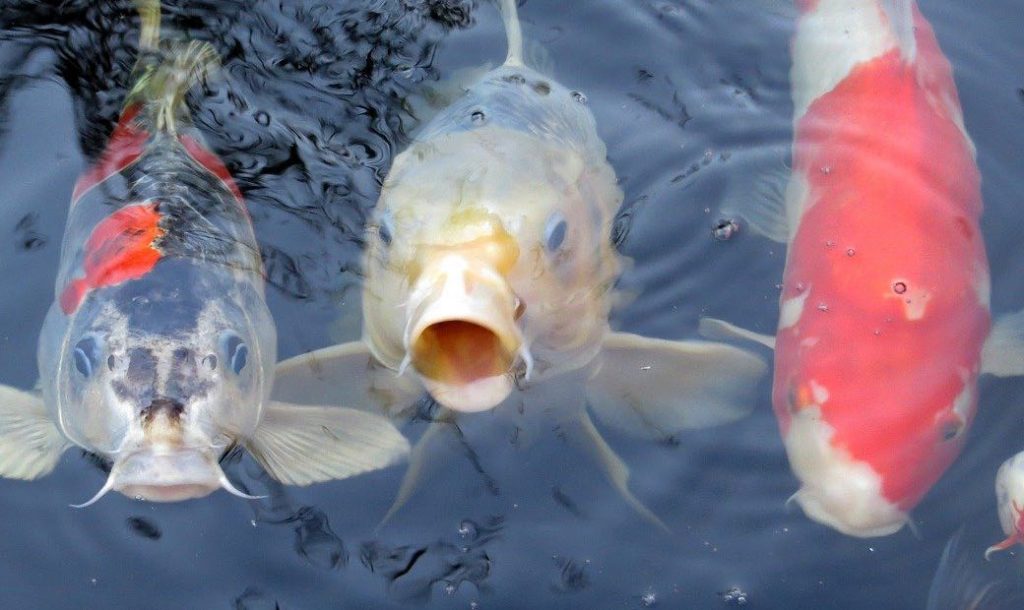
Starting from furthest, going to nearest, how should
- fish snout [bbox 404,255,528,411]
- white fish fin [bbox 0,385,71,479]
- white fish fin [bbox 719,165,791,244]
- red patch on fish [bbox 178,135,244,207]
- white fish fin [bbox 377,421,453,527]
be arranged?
white fish fin [bbox 719,165,791,244] → red patch on fish [bbox 178,135,244,207] → white fish fin [bbox 377,421,453,527] → white fish fin [bbox 0,385,71,479] → fish snout [bbox 404,255,528,411]

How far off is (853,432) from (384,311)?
1.78 meters

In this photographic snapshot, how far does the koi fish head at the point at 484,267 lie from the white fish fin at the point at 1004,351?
1508 mm

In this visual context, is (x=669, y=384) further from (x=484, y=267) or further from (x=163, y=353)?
(x=163, y=353)

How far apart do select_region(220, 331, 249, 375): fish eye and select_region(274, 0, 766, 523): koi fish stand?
1.17 feet

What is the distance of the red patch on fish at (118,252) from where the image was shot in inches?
180

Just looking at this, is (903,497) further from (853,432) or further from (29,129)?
(29,129)

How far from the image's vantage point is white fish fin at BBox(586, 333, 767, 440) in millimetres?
4938

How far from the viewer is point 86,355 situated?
438cm

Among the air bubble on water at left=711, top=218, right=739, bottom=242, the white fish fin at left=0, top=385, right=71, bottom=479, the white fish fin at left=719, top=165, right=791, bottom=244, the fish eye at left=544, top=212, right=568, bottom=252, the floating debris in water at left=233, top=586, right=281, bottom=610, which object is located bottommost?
the floating debris in water at left=233, top=586, right=281, bottom=610

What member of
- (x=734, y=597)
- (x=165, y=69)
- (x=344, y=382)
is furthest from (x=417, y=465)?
(x=165, y=69)

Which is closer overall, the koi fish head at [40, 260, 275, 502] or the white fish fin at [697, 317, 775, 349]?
the koi fish head at [40, 260, 275, 502]

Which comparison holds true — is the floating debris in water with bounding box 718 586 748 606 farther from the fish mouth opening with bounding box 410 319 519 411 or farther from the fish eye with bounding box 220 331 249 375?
the fish eye with bounding box 220 331 249 375

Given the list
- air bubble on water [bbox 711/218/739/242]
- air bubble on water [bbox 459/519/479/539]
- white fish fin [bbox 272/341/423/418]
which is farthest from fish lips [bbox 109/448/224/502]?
air bubble on water [bbox 711/218/739/242]

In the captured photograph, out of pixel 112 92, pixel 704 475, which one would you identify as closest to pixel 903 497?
pixel 704 475
